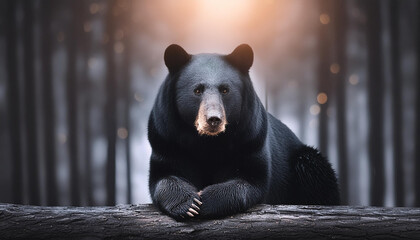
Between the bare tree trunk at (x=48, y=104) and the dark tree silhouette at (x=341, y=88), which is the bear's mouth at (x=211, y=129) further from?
the bare tree trunk at (x=48, y=104)

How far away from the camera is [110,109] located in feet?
15.4

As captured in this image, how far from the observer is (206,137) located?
2.51 m

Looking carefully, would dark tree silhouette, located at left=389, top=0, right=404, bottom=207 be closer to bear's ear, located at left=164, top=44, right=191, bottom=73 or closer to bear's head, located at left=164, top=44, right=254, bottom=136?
bear's head, located at left=164, top=44, right=254, bottom=136

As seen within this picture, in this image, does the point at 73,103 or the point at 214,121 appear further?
the point at 73,103

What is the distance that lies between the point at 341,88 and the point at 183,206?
2.72 meters

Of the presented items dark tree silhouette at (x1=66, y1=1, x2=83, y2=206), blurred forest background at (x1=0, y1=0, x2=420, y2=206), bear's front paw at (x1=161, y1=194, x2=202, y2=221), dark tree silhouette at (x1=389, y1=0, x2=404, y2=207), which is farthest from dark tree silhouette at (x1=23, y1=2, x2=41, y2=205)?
dark tree silhouette at (x1=389, y1=0, x2=404, y2=207)

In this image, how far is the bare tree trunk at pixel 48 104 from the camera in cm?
474

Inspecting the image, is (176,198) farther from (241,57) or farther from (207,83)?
(241,57)

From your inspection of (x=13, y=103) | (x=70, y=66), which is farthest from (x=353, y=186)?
(x=13, y=103)

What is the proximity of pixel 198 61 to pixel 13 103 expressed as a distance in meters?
2.89

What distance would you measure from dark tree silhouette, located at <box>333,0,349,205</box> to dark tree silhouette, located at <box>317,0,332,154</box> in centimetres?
8

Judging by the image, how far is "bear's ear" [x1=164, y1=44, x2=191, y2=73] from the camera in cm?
254

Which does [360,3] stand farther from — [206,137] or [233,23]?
[206,137]

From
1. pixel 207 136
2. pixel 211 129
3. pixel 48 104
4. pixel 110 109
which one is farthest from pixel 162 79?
pixel 211 129
